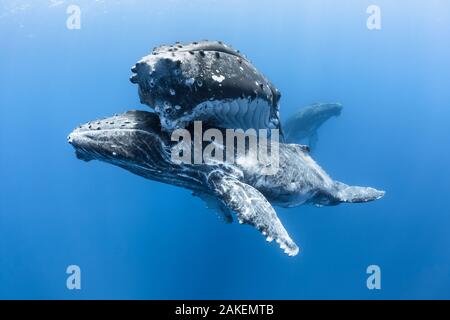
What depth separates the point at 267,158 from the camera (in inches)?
251

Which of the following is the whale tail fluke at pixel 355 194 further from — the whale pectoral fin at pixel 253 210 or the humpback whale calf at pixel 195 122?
the whale pectoral fin at pixel 253 210

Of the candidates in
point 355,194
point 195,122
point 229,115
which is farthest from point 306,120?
point 195,122

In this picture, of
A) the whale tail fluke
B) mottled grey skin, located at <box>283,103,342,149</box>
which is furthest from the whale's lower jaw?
mottled grey skin, located at <box>283,103,342,149</box>

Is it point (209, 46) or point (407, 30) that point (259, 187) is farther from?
point (407, 30)

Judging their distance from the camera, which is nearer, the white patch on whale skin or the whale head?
the white patch on whale skin

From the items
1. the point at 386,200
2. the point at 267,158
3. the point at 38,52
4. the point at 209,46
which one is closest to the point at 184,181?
the point at 267,158

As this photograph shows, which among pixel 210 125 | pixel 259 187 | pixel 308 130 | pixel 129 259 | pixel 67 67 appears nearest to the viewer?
pixel 210 125

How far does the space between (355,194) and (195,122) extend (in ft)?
17.7

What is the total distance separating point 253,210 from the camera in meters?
4.98

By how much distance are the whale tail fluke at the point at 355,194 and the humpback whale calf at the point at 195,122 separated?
316cm

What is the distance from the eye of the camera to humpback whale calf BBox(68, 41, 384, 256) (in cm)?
484

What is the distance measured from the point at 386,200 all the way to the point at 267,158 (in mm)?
22255

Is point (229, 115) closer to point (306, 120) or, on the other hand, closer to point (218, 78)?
point (218, 78)

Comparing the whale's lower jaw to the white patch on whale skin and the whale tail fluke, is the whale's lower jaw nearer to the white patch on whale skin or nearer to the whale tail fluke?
the white patch on whale skin
